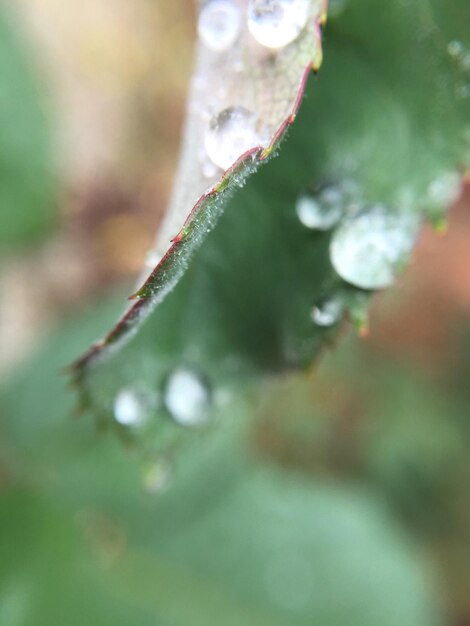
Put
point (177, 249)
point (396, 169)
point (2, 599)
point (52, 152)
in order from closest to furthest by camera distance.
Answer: point (177, 249)
point (396, 169)
point (2, 599)
point (52, 152)

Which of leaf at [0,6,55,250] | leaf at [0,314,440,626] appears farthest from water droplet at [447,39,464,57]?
leaf at [0,6,55,250]

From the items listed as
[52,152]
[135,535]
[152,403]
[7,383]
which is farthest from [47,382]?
[152,403]

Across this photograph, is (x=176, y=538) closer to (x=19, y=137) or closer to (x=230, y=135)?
(x=19, y=137)

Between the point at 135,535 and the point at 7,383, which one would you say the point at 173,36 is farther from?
the point at 135,535

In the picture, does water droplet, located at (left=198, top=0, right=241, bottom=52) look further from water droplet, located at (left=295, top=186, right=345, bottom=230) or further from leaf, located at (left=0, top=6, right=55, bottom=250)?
leaf, located at (left=0, top=6, right=55, bottom=250)

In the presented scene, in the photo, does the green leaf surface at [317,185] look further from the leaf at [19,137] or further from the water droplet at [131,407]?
the leaf at [19,137]

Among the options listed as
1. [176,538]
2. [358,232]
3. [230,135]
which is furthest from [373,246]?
[176,538]
